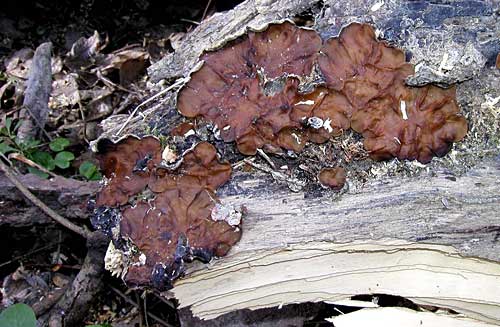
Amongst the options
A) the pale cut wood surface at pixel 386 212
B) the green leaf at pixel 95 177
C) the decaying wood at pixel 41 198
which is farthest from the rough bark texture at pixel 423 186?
the green leaf at pixel 95 177

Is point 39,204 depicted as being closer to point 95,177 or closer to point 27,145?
point 95,177

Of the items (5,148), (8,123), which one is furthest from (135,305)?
(8,123)

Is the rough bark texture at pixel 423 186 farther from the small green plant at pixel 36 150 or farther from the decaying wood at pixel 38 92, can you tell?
the decaying wood at pixel 38 92

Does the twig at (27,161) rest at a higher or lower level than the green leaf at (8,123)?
lower

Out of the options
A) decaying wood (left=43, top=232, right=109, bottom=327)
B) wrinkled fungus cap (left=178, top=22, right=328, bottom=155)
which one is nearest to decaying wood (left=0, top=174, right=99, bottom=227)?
decaying wood (left=43, top=232, right=109, bottom=327)

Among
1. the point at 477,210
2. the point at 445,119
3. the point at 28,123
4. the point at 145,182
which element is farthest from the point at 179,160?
the point at 28,123
